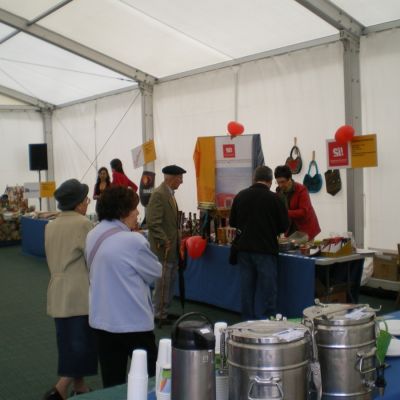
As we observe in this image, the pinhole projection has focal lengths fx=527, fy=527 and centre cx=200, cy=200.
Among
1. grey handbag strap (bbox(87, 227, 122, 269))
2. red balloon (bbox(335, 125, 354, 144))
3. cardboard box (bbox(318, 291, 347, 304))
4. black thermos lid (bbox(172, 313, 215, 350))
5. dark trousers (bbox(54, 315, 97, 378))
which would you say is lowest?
cardboard box (bbox(318, 291, 347, 304))

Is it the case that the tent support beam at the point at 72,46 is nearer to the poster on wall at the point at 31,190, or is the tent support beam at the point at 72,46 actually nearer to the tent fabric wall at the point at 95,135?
the tent fabric wall at the point at 95,135

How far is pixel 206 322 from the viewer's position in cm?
131

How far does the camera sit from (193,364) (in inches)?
49.1

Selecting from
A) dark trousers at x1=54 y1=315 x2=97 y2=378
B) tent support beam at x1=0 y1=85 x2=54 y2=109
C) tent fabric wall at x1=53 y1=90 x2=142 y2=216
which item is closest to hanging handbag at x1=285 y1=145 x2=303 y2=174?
tent fabric wall at x1=53 y1=90 x2=142 y2=216

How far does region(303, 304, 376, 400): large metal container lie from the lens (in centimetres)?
139

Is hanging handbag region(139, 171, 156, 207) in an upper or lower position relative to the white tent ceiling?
lower

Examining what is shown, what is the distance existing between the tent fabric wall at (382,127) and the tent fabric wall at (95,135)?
4.10 metres

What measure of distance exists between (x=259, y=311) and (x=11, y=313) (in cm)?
252

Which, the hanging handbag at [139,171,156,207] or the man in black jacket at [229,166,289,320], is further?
the hanging handbag at [139,171,156,207]

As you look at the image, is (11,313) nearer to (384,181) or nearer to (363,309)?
(384,181)

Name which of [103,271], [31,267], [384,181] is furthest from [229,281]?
[31,267]

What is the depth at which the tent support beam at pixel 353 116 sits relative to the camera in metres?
5.39

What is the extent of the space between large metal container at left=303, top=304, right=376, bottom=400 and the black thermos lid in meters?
0.29

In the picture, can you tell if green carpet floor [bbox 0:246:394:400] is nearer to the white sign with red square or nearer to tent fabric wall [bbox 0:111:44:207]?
the white sign with red square
